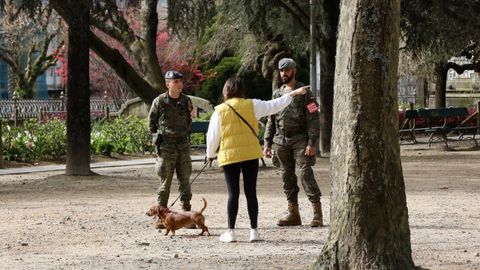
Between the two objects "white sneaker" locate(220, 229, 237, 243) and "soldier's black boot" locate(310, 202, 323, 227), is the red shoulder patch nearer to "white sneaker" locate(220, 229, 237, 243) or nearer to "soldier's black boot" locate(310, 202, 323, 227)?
"soldier's black boot" locate(310, 202, 323, 227)

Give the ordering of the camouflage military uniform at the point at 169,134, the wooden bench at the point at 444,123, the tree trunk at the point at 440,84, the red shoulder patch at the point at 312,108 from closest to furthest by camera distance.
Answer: the red shoulder patch at the point at 312,108
the camouflage military uniform at the point at 169,134
the wooden bench at the point at 444,123
the tree trunk at the point at 440,84

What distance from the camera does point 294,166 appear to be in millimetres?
11609

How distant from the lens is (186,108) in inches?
460

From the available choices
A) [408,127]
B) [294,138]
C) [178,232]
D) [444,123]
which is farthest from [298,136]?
[408,127]

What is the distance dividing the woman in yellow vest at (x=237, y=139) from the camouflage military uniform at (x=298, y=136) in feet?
2.68

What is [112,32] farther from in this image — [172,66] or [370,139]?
[172,66]

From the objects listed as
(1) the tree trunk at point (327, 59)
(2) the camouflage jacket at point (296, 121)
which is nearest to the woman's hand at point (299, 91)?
(2) the camouflage jacket at point (296, 121)

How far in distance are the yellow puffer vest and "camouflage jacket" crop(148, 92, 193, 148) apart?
133 centimetres

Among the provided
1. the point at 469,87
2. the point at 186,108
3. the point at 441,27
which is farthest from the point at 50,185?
the point at 469,87

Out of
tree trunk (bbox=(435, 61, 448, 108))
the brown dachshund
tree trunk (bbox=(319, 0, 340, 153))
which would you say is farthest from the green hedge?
tree trunk (bbox=(435, 61, 448, 108))

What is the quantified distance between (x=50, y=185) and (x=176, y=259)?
31.7 feet

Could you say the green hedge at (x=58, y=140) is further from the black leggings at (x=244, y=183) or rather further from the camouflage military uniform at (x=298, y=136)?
the black leggings at (x=244, y=183)

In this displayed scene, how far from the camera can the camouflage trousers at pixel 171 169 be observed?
38.0ft

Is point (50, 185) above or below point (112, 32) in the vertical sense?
below
